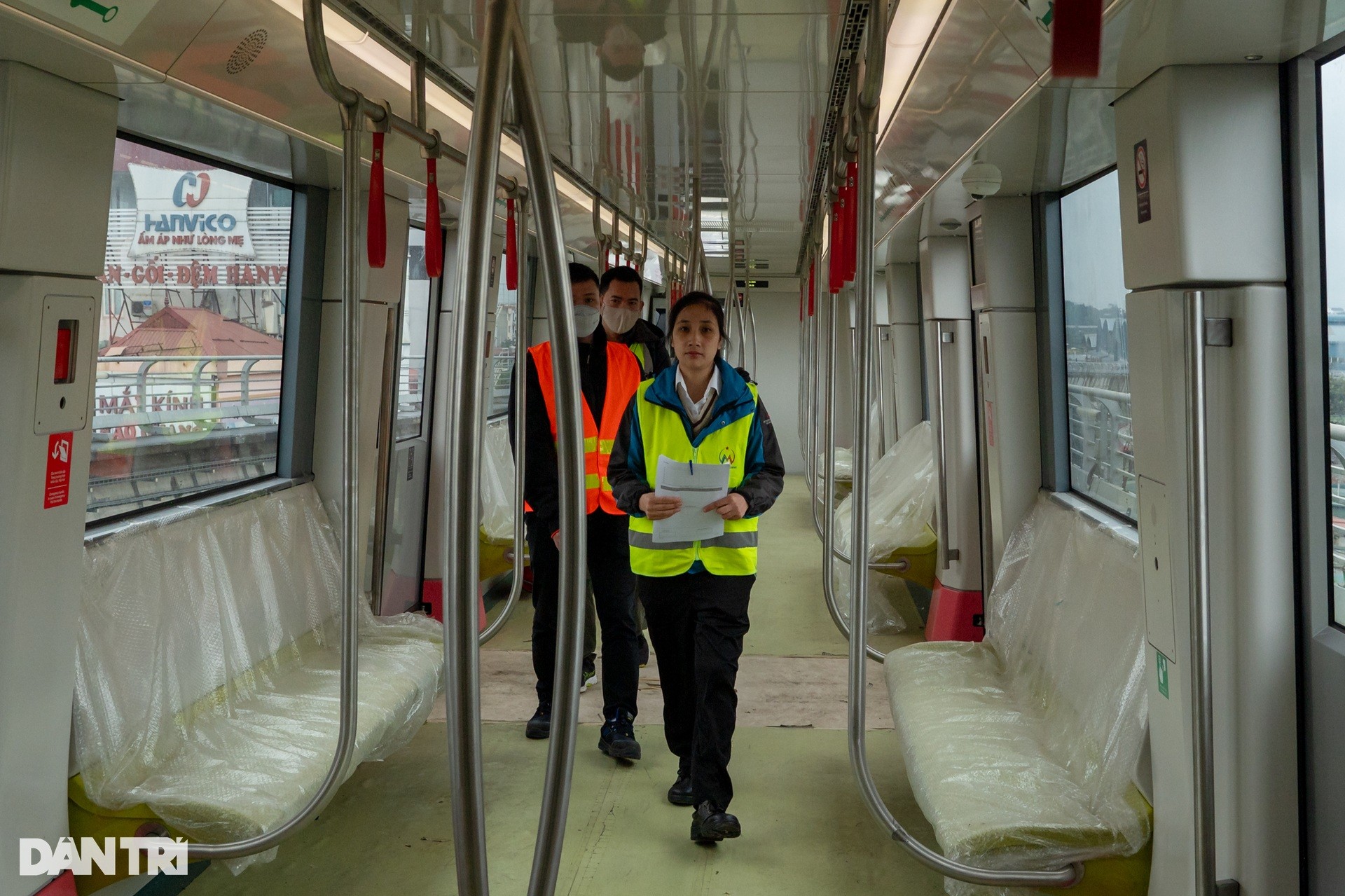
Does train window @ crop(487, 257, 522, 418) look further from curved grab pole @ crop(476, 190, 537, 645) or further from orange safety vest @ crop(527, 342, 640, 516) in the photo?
curved grab pole @ crop(476, 190, 537, 645)

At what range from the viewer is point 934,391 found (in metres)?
5.17

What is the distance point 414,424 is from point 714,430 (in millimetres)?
3118

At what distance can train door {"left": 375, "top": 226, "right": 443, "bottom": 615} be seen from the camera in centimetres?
540

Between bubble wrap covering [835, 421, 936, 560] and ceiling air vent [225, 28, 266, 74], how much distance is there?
11.6ft

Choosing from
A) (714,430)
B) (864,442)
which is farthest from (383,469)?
(864,442)

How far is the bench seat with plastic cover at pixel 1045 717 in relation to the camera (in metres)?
2.46

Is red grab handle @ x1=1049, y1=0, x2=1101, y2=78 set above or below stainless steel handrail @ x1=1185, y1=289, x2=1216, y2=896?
above

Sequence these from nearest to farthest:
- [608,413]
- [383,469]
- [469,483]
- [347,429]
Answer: [469,483]
[347,429]
[383,469]
[608,413]

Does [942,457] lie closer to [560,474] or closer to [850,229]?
[850,229]

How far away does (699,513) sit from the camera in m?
3.00

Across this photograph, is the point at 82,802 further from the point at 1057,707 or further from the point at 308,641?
the point at 1057,707

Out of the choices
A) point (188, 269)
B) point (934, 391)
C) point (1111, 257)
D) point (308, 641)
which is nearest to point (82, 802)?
point (308, 641)

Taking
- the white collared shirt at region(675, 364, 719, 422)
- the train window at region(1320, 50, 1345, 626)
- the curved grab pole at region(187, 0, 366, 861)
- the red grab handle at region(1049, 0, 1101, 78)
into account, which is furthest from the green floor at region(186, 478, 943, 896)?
the red grab handle at region(1049, 0, 1101, 78)

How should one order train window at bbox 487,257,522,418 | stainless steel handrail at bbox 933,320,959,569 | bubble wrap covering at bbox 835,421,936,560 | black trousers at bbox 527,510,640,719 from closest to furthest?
black trousers at bbox 527,510,640,719 → stainless steel handrail at bbox 933,320,959,569 → bubble wrap covering at bbox 835,421,936,560 → train window at bbox 487,257,522,418
